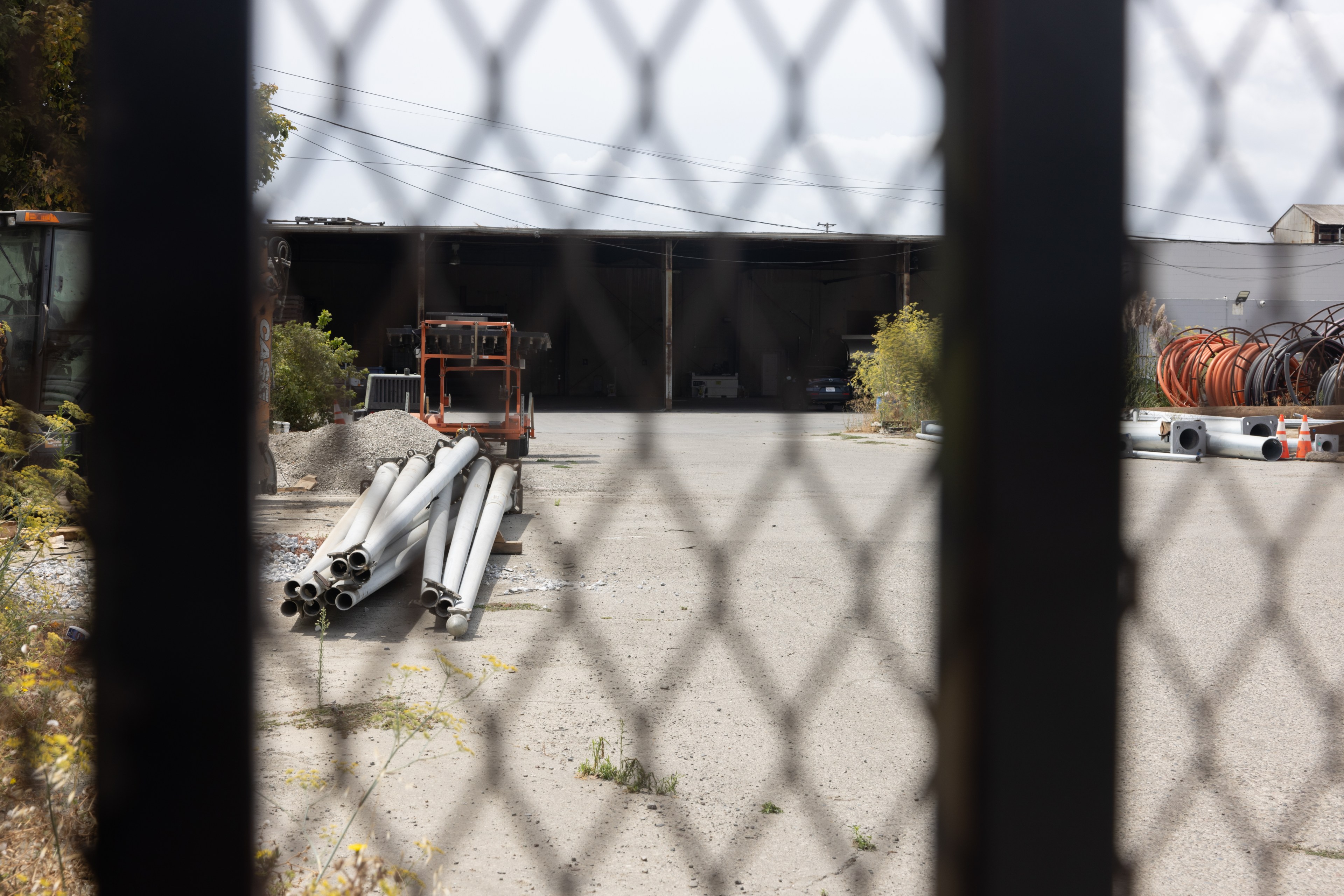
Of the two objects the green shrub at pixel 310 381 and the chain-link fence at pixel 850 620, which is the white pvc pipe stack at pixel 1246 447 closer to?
the chain-link fence at pixel 850 620

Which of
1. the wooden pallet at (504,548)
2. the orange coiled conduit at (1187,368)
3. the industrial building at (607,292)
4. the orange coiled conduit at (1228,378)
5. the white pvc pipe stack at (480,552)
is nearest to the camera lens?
the industrial building at (607,292)

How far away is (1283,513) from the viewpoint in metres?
6.83

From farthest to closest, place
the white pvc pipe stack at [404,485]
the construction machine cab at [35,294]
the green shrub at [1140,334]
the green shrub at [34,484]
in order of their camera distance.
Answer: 1. the construction machine cab at [35,294]
2. the white pvc pipe stack at [404,485]
3. the green shrub at [34,484]
4. the green shrub at [1140,334]

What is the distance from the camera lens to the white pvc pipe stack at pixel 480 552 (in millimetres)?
3611

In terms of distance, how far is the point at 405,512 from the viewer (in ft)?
13.6

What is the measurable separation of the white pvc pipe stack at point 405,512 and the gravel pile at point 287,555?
552 mm

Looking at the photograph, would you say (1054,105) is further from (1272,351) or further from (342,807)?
(1272,351)

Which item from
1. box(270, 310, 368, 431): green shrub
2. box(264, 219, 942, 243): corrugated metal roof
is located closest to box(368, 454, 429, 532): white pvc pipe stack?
box(270, 310, 368, 431): green shrub

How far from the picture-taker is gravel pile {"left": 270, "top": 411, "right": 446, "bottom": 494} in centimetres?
779

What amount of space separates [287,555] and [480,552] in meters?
1.40

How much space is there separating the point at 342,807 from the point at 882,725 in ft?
4.84

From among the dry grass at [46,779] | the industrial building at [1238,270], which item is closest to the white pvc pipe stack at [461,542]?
the dry grass at [46,779]

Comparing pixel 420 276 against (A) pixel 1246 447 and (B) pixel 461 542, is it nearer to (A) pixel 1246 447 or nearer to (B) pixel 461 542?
(B) pixel 461 542

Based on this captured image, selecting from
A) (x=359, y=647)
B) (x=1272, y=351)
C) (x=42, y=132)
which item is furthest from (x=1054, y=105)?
(x=1272, y=351)
